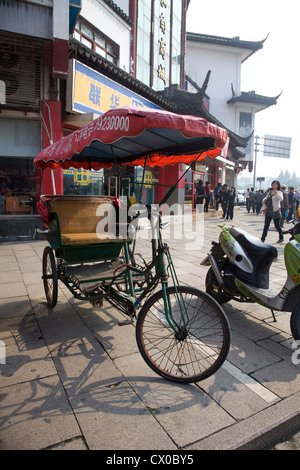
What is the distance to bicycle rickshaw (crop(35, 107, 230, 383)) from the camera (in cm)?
274

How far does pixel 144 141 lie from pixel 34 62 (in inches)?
267

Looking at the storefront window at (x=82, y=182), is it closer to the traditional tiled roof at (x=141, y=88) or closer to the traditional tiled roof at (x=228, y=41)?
the traditional tiled roof at (x=141, y=88)

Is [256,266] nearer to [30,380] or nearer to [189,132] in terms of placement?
[189,132]

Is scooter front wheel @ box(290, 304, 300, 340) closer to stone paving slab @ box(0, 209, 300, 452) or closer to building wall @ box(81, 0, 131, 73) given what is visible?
stone paving slab @ box(0, 209, 300, 452)

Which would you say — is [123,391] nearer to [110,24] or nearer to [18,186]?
[18,186]

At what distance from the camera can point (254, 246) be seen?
12.8 feet

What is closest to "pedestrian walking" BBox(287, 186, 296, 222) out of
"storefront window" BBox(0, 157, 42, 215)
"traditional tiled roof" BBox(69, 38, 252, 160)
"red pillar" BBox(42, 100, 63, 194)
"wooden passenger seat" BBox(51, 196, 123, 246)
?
"traditional tiled roof" BBox(69, 38, 252, 160)

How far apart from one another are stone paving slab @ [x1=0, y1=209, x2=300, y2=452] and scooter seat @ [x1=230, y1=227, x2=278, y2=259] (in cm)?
84

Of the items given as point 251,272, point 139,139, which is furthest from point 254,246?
point 139,139

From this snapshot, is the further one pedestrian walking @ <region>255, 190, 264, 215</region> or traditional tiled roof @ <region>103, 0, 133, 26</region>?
Answer: pedestrian walking @ <region>255, 190, 264, 215</region>

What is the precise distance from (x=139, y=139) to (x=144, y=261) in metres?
1.46

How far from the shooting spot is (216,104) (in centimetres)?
3578

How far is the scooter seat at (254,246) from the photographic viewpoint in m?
3.82

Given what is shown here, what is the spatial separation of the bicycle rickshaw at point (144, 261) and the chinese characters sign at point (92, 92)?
4.85 metres
